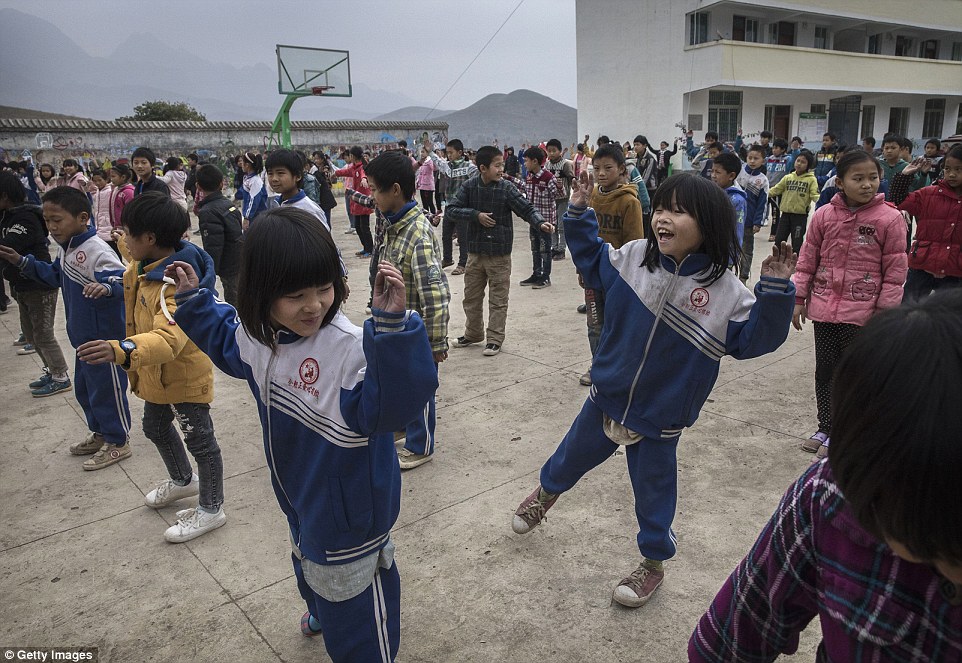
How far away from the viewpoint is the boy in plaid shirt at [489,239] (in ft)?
18.4

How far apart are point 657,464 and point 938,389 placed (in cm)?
178

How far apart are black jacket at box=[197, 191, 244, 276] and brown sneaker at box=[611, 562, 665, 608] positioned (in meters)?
4.48

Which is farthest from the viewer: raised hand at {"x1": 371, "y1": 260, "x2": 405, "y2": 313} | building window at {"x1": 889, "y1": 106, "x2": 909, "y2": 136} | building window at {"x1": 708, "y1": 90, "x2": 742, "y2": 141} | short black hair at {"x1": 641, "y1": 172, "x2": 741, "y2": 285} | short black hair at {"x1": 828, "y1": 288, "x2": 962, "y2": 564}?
building window at {"x1": 889, "y1": 106, "x2": 909, "y2": 136}

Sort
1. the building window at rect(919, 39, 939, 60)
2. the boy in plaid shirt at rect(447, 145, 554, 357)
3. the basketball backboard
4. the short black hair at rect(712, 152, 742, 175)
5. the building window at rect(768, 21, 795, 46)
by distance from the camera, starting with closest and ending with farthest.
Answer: the short black hair at rect(712, 152, 742, 175) < the boy in plaid shirt at rect(447, 145, 554, 357) < the basketball backboard < the building window at rect(768, 21, 795, 46) < the building window at rect(919, 39, 939, 60)

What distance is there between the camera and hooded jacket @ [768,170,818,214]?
7.36 metres

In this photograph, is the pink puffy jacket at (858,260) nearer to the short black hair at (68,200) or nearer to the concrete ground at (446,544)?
the concrete ground at (446,544)

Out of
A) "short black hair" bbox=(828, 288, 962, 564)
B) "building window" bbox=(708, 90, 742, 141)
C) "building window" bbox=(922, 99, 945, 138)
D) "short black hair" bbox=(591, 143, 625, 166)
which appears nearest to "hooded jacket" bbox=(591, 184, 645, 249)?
"short black hair" bbox=(591, 143, 625, 166)

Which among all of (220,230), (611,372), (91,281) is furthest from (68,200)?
(611,372)

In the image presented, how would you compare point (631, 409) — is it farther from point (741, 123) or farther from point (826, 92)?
point (826, 92)

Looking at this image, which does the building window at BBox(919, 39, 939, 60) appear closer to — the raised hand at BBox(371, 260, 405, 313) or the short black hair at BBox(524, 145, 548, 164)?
the short black hair at BBox(524, 145, 548, 164)

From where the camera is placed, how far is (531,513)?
287 cm

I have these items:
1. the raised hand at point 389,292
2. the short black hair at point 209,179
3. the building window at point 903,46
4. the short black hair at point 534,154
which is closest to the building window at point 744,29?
the building window at point 903,46

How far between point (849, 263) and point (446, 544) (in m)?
2.64

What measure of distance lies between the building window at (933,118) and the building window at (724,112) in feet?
40.8
